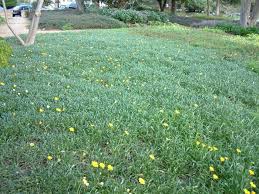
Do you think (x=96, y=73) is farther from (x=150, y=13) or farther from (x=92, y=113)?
(x=150, y=13)

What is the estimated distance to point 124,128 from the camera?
3883mm

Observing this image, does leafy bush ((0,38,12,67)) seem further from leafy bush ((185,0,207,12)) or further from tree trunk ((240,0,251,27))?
leafy bush ((185,0,207,12))

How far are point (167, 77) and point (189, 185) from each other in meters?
3.53

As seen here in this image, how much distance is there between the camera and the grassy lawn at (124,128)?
301 centimetres

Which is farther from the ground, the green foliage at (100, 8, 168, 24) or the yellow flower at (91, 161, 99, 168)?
the yellow flower at (91, 161, 99, 168)

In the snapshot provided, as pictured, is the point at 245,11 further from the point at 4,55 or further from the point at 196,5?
the point at 196,5

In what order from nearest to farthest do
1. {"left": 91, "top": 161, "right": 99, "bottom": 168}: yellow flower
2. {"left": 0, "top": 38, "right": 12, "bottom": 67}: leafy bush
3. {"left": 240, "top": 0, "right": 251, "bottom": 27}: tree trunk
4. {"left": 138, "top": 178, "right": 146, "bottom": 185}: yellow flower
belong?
1. {"left": 138, "top": 178, "right": 146, "bottom": 185}: yellow flower
2. {"left": 91, "top": 161, "right": 99, "bottom": 168}: yellow flower
3. {"left": 0, "top": 38, "right": 12, "bottom": 67}: leafy bush
4. {"left": 240, "top": 0, "right": 251, "bottom": 27}: tree trunk

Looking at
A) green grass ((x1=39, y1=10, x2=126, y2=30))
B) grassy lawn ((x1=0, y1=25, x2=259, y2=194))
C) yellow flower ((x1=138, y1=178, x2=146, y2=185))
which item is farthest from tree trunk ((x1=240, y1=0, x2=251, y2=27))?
yellow flower ((x1=138, y1=178, x2=146, y2=185))

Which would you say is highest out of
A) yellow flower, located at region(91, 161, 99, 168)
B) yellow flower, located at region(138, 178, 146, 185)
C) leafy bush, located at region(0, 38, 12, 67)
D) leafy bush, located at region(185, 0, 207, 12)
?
leafy bush, located at region(0, 38, 12, 67)

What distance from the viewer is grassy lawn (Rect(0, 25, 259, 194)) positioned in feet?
9.87

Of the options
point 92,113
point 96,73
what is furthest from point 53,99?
point 96,73

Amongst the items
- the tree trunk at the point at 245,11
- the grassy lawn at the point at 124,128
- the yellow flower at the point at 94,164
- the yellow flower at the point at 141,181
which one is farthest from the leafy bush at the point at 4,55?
the tree trunk at the point at 245,11

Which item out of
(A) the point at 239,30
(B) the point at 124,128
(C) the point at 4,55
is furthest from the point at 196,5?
(B) the point at 124,128

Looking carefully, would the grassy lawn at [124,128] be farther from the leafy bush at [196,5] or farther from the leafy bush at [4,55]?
the leafy bush at [196,5]
